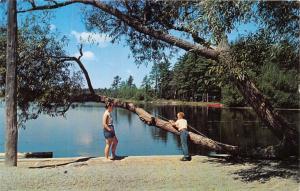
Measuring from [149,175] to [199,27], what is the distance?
3.66 meters

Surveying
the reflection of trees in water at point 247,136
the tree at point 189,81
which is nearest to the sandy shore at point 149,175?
the reflection of trees in water at point 247,136

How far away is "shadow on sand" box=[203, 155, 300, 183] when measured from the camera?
1098cm

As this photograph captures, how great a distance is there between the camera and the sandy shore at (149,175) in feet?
33.2

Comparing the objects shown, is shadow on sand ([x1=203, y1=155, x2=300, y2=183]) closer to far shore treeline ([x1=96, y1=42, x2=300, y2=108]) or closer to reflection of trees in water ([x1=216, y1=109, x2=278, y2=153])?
far shore treeline ([x1=96, y1=42, x2=300, y2=108])

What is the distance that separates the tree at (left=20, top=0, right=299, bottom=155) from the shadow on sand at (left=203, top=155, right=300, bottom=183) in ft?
2.62

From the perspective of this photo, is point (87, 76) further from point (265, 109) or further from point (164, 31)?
point (265, 109)

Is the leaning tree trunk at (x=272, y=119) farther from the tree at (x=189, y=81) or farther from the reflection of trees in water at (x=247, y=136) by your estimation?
the tree at (x=189, y=81)

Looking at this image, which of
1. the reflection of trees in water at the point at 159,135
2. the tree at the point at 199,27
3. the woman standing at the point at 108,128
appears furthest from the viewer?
the reflection of trees in water at the point at 159,135

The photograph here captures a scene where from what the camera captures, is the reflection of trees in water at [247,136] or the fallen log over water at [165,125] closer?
the fallen log over water at [165,125]

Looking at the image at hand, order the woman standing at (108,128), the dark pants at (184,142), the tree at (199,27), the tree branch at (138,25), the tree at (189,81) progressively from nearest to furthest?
the tree at (199,27)
the tree branch at (138,25)
the woman standing at (108,128)
the dark pants at (184,142)
the tree at (189,81)

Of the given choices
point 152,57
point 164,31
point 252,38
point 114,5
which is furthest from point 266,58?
point 152,57

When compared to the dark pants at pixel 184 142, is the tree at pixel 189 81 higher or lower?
higher

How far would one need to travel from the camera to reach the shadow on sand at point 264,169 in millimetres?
10984

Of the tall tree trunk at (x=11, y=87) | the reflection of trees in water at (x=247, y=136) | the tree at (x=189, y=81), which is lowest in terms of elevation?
the reflection of trees in water at (x=247, y=136)
